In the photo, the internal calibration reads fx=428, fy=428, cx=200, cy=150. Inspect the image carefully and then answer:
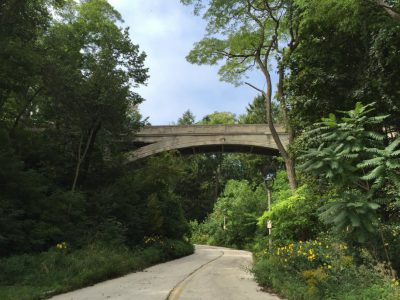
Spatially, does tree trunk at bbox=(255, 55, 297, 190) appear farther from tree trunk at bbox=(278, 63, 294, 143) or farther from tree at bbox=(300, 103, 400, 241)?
tree at bbox=(300, 103, 400, 241)

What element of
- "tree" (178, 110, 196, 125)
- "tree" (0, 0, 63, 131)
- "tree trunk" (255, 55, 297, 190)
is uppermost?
"tree" (178, 110, 196, 125)

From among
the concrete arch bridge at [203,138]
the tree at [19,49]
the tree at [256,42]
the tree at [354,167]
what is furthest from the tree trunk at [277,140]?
the concrete arch bridge at [203,138]

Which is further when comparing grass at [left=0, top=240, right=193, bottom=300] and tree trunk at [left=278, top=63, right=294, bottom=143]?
tree trunk at [left=278, top=63, right=294, bottom=143]

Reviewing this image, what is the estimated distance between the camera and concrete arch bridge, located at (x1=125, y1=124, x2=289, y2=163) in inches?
1400

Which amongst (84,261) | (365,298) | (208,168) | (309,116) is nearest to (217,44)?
(309,116)

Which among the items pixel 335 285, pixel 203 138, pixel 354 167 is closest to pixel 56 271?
pixel 335 285

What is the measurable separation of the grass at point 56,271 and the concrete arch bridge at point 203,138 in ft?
62.1

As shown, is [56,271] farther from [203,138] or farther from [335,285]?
[203,138]

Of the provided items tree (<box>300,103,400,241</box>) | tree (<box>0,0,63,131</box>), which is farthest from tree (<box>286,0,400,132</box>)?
tree (<box>0,0,63,131</box>)

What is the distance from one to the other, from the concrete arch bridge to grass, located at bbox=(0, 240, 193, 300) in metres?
18.9

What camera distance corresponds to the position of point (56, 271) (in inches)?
507

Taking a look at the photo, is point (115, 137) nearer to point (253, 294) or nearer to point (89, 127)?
point (89, 127)

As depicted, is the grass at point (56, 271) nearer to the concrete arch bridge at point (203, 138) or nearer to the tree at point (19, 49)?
the tree at point (19, 49)

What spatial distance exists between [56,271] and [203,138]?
2451 cm
